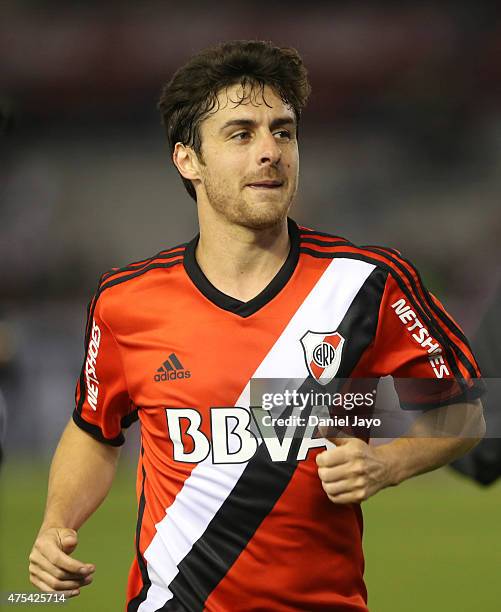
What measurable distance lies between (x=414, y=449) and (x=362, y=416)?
10.6 inches

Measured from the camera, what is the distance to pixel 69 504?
2.99 m

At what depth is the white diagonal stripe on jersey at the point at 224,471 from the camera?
9.27 ft

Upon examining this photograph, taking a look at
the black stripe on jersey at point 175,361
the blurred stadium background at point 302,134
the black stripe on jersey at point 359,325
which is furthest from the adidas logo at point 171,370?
the blurred stadium background at point 302,134

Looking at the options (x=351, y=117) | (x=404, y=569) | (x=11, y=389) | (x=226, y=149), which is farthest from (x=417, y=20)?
(x=226, y=149)

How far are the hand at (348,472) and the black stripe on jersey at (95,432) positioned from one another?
0.96 meters

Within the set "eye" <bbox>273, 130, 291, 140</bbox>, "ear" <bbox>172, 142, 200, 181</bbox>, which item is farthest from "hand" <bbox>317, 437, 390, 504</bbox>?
"ear" <bbox>172, 142, 200, 181</bbox>

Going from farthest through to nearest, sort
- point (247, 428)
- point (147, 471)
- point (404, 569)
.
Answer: point (404, 569), point (147, 471), point (247, 428)

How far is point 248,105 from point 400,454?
108 centimetres

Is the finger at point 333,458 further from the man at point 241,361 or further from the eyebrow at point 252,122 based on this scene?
the eyebrow at point 252,122

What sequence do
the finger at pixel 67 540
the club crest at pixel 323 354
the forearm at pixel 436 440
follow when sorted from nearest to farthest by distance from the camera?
the forearm at pixel 436 440 < the finger at pixel 67 540 < the club crest at pixel 323 354

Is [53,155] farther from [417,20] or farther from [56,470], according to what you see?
[56,470]

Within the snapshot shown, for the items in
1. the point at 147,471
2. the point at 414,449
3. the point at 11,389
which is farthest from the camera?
the point at 11,389

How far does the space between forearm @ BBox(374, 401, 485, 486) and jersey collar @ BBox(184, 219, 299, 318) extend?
550mm

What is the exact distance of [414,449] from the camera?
2660mm
